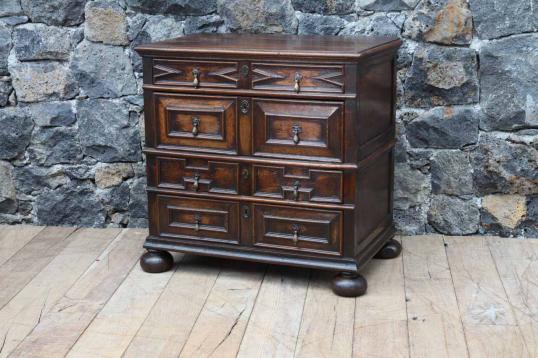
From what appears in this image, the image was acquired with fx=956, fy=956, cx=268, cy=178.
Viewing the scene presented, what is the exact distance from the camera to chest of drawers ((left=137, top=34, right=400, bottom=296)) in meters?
3.20

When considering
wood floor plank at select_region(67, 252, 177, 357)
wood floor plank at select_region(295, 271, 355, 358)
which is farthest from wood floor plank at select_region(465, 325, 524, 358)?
wood floor plank at select_region(67, 252, 177, 357)

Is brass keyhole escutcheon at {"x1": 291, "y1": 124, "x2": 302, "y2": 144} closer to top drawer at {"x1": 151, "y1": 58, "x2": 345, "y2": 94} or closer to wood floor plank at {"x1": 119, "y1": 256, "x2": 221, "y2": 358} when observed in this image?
top drawer at {"x1": 151, "y1": 58, "x2": 345, "y2": 94}

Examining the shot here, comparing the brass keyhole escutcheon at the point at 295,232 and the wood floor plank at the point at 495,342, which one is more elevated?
the brass keyhole escutcheon at the point at 295,232

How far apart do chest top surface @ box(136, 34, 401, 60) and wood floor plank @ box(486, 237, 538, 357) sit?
2.95ft

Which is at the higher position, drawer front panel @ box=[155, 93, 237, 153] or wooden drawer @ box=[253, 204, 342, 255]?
drawer front panel @ box=[155, 93, 237, 153]

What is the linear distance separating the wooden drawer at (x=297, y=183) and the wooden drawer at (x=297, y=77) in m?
0.28

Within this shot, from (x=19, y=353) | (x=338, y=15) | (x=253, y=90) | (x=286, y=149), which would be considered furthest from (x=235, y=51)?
(x=19, y=353)

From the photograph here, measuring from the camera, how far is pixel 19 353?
291cm

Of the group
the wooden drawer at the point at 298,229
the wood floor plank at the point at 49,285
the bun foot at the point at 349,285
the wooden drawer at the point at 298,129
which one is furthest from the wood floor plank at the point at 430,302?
the wood floor plank at the point at 49,285

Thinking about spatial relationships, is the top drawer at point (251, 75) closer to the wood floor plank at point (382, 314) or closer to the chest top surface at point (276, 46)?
the chest top surface at point (276, 46)

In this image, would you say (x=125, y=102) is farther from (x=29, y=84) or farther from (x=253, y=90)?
(x=253, y=90)

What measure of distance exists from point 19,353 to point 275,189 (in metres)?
1.02

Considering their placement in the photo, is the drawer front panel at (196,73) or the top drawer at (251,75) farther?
the drawer front panel at (196,73)

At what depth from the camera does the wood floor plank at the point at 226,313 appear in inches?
115
